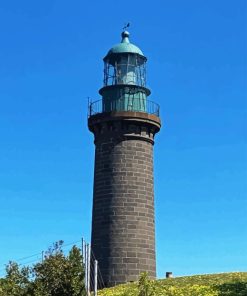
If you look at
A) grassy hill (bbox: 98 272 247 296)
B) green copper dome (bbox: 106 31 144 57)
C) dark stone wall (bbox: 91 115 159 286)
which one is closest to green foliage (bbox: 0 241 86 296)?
grassy hill (bbox: 98 272 247 296)

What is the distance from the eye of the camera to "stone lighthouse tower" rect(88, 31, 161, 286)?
44.9 m

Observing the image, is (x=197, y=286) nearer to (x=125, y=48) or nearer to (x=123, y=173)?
(x=123, y=173)

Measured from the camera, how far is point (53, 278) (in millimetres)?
33375

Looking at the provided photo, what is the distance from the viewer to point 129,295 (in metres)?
34.4

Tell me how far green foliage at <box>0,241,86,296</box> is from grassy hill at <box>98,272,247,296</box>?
10.2 ft

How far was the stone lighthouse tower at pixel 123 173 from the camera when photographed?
1769 inches

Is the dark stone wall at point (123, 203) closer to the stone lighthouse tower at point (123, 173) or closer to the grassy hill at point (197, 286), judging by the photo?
the stone lighthouse tower at point (123, 173)

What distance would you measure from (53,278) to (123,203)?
13.0 m

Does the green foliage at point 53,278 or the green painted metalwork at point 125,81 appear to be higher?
the green painted metalwork at point 125,81

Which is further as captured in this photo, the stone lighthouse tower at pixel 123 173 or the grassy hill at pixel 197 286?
the stone lighthouse tower at pixel 123 173

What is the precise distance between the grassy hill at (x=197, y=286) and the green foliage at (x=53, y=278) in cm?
310

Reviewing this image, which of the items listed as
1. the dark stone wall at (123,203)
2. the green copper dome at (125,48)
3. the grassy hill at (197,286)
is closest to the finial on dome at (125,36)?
the green copper dome at (125,48)

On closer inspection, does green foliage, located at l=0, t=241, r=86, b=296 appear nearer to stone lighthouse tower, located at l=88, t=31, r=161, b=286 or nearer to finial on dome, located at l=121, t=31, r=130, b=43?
stone lighthouse tower, located at l=88, t=31, r=161, b=286

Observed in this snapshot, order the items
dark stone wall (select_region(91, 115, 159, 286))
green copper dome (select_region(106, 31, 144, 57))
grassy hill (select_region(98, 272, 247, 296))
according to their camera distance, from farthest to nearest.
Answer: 1. green copper dome (select_region(106, 31, 144, 57))
2. dark stone wall (select_region(91, 115, 159, 286))
3. grassy hill (select_region(98, 272, 247, 296))
